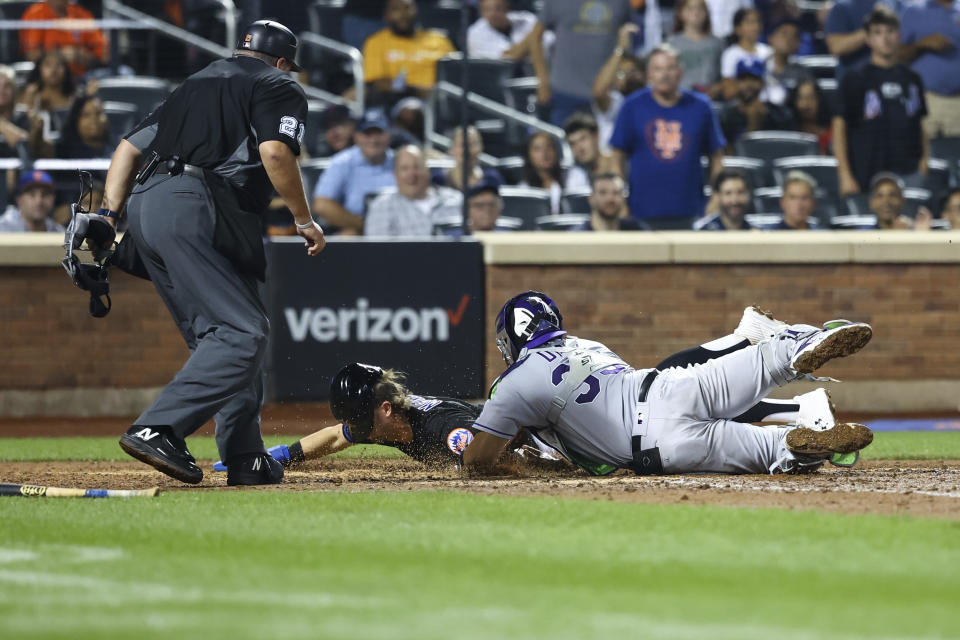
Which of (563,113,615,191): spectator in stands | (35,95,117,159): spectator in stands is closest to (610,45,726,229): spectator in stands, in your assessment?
(563,113,615,191): spectator in stands

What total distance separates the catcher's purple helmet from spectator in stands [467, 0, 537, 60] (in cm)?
803

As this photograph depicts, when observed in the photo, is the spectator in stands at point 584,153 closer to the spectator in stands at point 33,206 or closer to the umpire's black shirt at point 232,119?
the spectator in stands at point 33,206

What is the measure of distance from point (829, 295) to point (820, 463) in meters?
6.18

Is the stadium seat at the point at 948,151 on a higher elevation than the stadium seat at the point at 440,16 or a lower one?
lower

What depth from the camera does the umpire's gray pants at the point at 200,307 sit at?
6707 millimetres

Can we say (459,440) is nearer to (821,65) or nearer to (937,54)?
(821,65)

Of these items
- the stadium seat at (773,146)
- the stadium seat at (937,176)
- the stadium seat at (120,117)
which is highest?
the stadium seat at (120,117)

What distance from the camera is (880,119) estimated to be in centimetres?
1399

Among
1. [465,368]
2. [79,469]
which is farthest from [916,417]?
[79,469]

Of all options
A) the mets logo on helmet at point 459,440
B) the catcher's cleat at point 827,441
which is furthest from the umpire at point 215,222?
the catcher's cleat at point 827,441

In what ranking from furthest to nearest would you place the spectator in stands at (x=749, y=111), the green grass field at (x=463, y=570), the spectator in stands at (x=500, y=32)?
the spectator in stands at (x=500, y=32) → the spectator in stands at (x=749, y=111) → the green grass field at (x=463, y=570)

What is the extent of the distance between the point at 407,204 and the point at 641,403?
21.2ft

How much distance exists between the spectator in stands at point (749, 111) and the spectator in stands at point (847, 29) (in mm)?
784

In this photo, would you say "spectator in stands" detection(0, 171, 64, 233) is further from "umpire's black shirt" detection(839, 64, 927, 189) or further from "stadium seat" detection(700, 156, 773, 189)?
"umpire's black shirt" detection(839, 64, 927, 189)
